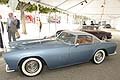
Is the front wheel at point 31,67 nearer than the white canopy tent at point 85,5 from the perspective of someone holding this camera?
Yes

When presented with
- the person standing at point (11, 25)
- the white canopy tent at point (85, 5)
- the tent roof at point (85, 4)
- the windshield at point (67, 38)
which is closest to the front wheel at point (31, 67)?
the windshield at point (67, 38)

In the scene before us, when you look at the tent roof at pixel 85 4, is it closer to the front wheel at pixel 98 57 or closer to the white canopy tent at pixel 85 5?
the white canopy tent at pixel 85 5

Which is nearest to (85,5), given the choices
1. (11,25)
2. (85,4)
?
(85,4)

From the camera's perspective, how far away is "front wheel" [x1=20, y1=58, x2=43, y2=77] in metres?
3.99

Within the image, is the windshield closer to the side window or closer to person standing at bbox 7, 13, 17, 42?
the side window

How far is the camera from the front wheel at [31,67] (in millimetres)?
3992

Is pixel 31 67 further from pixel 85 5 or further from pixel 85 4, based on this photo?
pixel 85 5

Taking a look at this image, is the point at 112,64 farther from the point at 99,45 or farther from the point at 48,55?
the point at 48,55

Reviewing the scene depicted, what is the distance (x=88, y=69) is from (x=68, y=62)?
713 millimetres

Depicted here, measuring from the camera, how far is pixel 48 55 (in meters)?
4.16

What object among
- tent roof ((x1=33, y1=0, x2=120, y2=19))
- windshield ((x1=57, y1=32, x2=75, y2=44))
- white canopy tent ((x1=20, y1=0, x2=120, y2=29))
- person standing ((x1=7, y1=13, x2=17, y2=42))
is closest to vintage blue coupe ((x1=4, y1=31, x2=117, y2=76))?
windshield ((x1=57, y1=32, x2=75, y2=44))

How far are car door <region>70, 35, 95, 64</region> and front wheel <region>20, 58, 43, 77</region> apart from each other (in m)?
1.06

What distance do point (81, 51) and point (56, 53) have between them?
36.2 inches

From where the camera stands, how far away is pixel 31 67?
4086 mm
